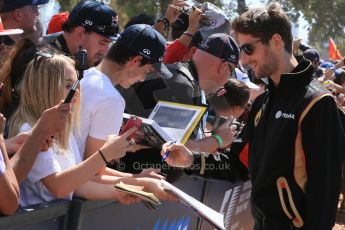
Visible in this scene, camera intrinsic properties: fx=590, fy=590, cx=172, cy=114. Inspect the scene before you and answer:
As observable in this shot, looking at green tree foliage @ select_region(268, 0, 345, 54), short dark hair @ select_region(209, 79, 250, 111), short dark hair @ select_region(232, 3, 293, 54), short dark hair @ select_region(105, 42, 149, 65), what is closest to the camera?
short dark hair @ select_region(232, 3, 293, 54)

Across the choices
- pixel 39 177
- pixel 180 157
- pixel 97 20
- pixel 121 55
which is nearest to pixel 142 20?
pixel 97 20

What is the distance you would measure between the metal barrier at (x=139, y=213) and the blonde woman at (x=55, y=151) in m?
0.10

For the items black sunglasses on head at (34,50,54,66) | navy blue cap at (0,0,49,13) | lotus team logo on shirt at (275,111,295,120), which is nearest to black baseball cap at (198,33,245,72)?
navy blue cap at (0,0,49,13)

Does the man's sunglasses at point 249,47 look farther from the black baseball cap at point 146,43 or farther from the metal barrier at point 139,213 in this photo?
the metal barrier at point 139,213

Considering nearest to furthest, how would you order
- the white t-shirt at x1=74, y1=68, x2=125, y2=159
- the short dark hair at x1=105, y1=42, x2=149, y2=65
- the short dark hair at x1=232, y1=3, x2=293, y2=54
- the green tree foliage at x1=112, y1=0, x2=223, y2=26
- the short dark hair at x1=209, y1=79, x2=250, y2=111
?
the short dark hair at x1=232, y1=3, x2=293, y2=54, the white t-shirt at x1=74, y1=68, x2=125, y2=159, the short dark hair at x1=105, y1=42, x2=149, y2=65, the short dark hair at x1=209, y1=79, x2=250, y2=111, the green tree foliage at x1=112, y1=0, x2=223, y2=26

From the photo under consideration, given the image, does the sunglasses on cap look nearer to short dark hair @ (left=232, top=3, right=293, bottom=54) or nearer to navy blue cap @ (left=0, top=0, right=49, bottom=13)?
navy blue cap @ (left=0, top=0, right=49, bottom=13)

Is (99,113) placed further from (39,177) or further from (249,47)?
(249,47)

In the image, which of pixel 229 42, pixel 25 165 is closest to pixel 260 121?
pixel 25 165

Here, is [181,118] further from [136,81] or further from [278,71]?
[278,71]

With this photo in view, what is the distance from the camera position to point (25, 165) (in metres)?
2.90

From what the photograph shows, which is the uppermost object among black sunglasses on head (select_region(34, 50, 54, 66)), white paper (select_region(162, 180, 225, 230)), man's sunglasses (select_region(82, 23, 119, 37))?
black sunglasses on head (select_region(34, 50, 54, 66))

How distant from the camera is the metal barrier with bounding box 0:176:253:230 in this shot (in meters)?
2.89

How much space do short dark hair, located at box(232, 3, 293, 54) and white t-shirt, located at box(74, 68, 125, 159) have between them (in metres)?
0.93

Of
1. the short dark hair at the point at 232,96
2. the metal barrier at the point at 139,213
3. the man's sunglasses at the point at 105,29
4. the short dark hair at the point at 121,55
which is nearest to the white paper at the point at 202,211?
the metal barrier at the point at 139,213
